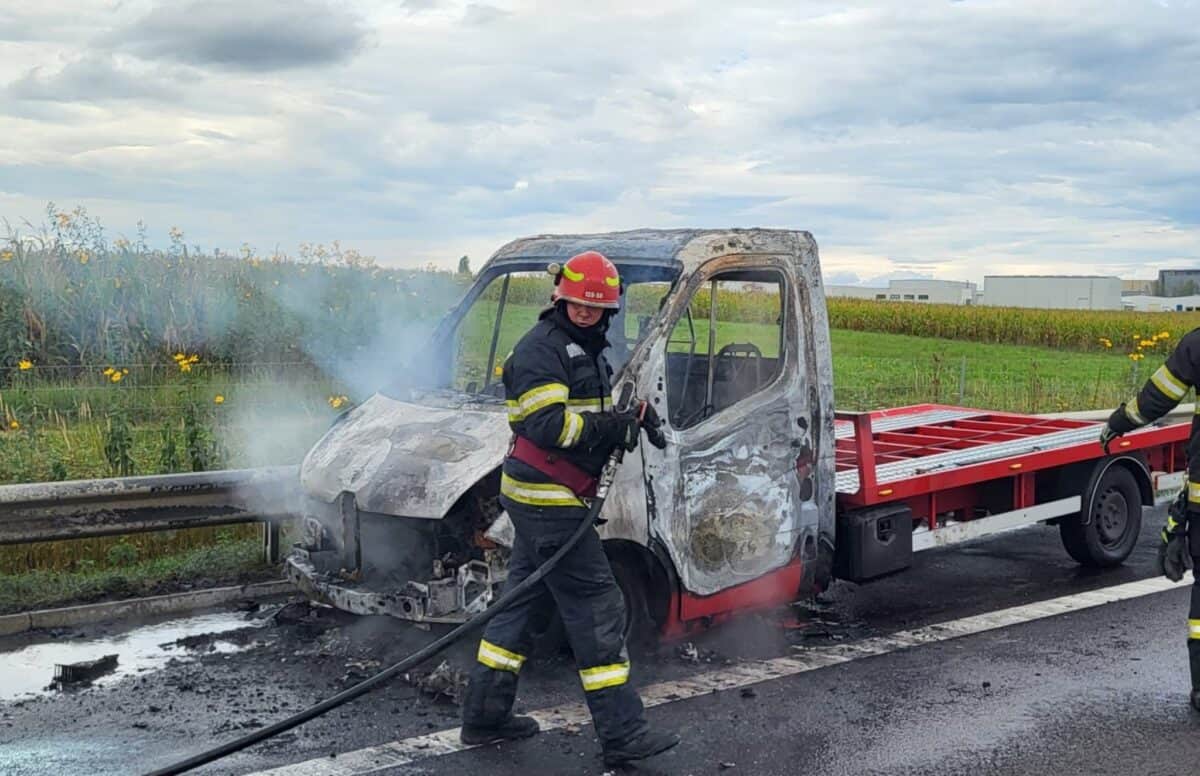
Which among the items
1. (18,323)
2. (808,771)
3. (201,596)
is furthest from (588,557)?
(18,323)

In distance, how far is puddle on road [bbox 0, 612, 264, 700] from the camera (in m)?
5.72

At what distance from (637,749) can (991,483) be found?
406 centimetres

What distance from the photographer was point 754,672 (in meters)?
5.90

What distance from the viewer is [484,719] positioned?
16.0ft

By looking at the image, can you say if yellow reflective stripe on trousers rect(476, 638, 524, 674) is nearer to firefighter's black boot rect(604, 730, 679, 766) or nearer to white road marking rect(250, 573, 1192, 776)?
white road marking rect(250, 573, 1192, 776)

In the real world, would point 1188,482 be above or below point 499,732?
above

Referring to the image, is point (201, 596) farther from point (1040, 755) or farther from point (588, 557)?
point (1040, 755)

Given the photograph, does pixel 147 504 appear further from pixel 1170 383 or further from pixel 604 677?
pixel 1170 383

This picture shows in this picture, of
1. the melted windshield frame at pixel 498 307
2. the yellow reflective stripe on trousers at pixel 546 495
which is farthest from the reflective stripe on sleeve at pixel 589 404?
the melted windshield frame at pixel 498 307

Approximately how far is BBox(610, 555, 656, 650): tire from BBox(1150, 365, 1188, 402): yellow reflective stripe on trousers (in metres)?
2.62

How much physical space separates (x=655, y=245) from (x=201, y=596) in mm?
3306

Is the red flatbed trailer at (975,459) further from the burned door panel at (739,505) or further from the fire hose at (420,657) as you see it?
the fire hose at (420,657)

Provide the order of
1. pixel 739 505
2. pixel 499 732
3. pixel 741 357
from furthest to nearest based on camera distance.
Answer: pixel 741 357 < pixel 739 505 < pixel 499 732

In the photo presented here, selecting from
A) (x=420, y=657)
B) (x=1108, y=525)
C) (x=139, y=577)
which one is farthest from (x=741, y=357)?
(x=139, y=577)
